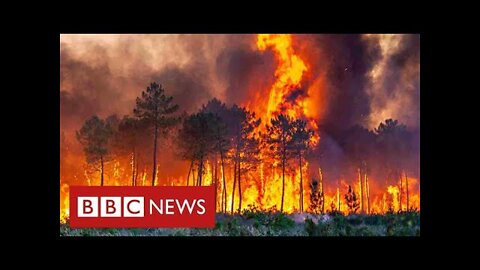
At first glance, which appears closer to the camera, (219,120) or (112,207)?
(112,207)

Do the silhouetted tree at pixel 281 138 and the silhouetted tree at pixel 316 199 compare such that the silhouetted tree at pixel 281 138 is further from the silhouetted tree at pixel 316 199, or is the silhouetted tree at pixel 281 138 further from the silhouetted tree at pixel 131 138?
the silhouetted tree at pixel 131 138

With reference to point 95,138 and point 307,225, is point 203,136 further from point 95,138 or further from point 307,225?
point 307,225

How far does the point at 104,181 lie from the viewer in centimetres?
1653

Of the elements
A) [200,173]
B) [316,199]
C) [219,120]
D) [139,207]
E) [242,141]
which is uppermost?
[219,120]

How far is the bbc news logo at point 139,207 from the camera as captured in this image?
52.4ft

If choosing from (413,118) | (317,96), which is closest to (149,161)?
(317,96)

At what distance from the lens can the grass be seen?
16.4 meters

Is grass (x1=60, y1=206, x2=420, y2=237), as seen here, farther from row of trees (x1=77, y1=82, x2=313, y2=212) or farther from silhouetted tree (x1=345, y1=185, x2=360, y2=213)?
row of trees (x1=77, y1=82, x2=313, y2=212)

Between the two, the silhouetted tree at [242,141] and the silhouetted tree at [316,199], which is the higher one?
the silhouetted tree at [242,141]

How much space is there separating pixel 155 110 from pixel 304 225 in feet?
14.1

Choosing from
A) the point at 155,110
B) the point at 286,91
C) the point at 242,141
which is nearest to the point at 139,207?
the point at 155,110

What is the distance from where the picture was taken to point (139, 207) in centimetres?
1608

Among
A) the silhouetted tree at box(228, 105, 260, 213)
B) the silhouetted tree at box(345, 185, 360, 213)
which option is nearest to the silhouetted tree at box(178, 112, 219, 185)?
the silhouetted tree at box(228, 105, 260, 213)

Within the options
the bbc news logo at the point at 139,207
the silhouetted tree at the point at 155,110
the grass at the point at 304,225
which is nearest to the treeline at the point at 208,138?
the silhouetted tree at the point at 155,110
